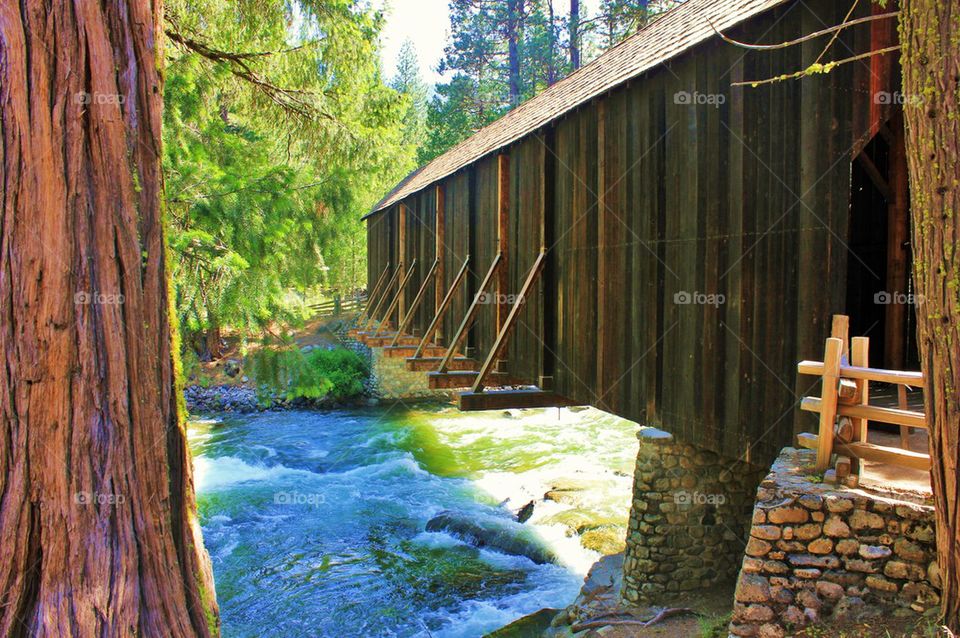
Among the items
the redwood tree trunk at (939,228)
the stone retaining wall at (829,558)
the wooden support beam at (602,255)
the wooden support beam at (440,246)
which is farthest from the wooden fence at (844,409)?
the wooden support beam at (440,246)

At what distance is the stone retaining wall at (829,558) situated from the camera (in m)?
3.14

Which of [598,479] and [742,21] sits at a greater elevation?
[742,21]

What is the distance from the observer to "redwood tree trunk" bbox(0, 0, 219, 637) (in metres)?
2.43

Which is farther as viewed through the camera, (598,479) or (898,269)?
(598,479)

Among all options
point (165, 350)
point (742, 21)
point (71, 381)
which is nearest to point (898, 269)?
point (742, 21)

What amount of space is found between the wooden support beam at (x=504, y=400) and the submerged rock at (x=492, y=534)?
8.24ft

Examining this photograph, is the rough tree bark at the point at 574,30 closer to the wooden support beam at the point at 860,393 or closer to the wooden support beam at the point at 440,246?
the wooden support beam at the point at 440,246

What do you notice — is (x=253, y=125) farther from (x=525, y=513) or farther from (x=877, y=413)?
(x=525, y=513)

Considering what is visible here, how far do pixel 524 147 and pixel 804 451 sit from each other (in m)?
5.28

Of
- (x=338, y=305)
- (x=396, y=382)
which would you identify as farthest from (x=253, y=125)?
(x=338, y=305)

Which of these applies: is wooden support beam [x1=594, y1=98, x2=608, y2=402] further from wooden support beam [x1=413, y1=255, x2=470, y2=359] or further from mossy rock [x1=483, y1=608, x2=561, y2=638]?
wooden support beam [x1=413, y1=255, x2=470, y2=359]

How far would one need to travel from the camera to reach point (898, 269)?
19.7ft

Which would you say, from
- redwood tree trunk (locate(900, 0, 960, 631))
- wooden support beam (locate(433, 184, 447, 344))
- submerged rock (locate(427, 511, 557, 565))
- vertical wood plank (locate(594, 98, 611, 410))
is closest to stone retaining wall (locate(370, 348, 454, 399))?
wooden support beam (locate(433, 184, 447, 344))

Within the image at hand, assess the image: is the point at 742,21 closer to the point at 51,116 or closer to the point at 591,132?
the point at 591,132
